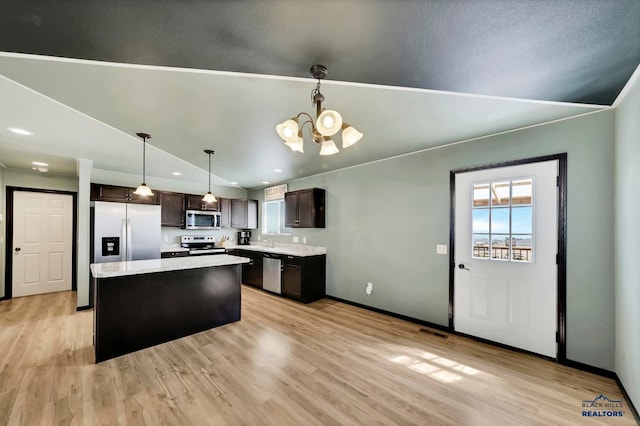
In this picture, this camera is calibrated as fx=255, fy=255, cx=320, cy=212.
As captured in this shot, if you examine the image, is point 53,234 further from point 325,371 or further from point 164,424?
point 325,371

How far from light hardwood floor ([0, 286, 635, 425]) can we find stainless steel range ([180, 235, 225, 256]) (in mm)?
2396

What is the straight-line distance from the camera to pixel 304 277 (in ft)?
14.7

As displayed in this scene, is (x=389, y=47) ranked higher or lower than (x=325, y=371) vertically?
higher

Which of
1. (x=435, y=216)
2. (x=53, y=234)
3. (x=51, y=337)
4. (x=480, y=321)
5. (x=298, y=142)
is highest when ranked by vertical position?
(x=298, y=142)

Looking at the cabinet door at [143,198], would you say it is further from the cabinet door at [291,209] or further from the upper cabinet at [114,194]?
the cabinet door at [291,209]

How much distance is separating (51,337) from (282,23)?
425 centimetres

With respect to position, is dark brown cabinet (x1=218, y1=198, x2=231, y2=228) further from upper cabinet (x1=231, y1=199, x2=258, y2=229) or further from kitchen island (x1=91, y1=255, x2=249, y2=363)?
kitchen island (x1=91, y1=255, x2=249, y2=363)

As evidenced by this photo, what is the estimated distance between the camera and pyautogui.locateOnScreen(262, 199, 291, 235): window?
6.14m

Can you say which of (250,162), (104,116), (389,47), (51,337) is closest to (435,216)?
(389,47)

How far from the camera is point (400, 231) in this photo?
3.77m

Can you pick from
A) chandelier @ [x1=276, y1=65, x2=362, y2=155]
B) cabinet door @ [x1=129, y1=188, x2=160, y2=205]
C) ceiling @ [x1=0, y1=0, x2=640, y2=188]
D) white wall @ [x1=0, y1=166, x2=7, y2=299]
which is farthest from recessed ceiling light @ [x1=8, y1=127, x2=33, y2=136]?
chandelier @ [x1=276, y1=65, x2=362, y2=155]

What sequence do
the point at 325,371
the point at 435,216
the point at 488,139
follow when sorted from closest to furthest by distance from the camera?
the point at 325,371 → the point at 488,139 → the point at 435,216

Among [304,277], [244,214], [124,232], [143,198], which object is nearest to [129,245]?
[124,232]

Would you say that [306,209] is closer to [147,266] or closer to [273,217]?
[273,217]
